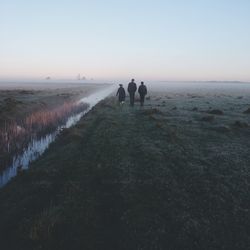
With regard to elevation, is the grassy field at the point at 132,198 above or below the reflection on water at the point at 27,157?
above

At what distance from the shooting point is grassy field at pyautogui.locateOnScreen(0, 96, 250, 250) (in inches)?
268

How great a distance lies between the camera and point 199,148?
594 inches

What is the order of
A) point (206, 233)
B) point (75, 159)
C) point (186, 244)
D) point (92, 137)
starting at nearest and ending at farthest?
point (186, 244) < point (206, 233) < point (75, 159) < point (92, 137)

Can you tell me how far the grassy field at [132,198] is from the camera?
680 cm

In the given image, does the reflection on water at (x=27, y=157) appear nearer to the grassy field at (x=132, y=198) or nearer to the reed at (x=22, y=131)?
the reed at (x=22, y=131)

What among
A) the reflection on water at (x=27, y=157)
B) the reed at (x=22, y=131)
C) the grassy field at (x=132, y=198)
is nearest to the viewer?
the grassy field at (x=132, y=198)

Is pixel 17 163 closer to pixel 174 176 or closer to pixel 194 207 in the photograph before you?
pixel 174 176

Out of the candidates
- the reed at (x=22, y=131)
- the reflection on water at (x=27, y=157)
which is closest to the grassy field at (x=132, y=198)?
the reflection on water at (x=27, y=157)

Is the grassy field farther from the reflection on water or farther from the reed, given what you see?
the reed

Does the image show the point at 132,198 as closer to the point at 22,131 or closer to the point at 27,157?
the point at 27,157

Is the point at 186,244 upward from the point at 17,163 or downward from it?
upward

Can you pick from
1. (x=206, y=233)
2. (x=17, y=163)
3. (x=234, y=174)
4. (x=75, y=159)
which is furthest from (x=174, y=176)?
(x=17, y=163)

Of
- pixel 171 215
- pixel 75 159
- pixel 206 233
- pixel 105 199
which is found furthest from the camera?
pixel 75 159

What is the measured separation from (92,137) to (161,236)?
11.9 m
